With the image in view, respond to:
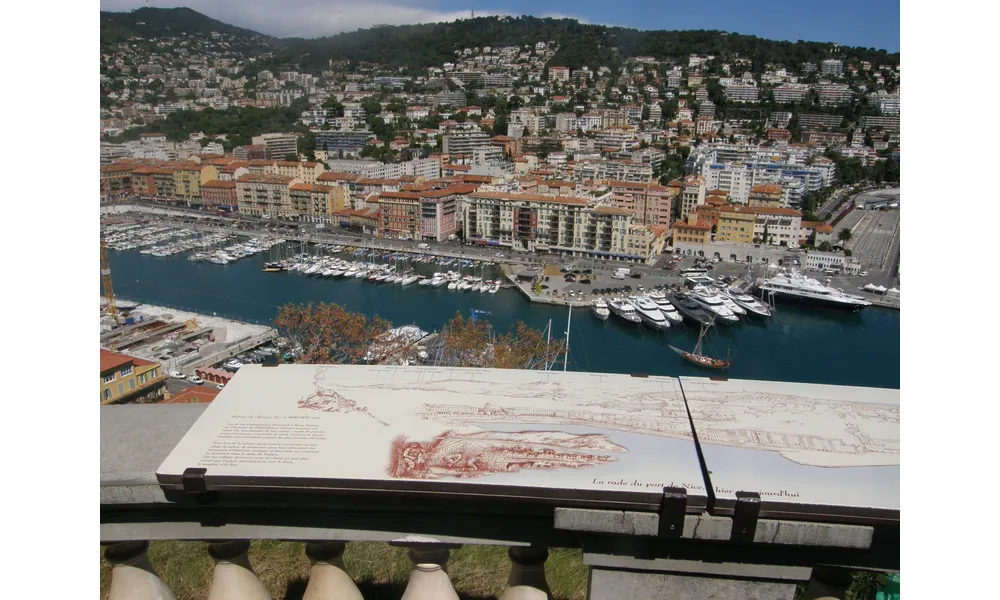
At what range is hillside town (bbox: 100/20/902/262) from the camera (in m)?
13.4

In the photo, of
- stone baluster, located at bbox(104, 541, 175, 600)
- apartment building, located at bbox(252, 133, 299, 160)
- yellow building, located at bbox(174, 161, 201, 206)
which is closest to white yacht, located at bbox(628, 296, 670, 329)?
stone baluster, located at bbox(104, 541, 175, 600)

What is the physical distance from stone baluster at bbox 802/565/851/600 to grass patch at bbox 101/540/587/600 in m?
→ 0.21

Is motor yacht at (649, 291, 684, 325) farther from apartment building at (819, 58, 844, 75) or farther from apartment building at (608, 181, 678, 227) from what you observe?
apartment building at (819, 58, 844, 75)

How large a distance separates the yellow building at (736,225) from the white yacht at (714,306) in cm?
312

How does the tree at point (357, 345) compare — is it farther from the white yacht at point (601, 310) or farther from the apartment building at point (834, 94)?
the apartment building at point (834, 94)

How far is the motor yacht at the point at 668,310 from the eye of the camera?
9523mm

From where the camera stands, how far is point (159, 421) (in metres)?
0.59

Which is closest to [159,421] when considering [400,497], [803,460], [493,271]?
[400,497]

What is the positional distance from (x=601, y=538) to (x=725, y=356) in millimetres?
8590

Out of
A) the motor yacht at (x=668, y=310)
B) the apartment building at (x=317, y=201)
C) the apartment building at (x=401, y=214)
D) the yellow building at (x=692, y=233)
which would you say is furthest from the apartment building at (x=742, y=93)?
the motor yacht at (x=668, y=310)

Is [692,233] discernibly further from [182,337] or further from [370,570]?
[370,570]

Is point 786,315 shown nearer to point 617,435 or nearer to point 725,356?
→ point 725,356

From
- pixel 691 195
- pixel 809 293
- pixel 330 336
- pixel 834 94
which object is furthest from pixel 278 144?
pixel 834 94

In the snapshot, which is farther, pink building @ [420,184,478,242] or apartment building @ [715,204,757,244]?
→ pink building @ [420,184,478,242]
